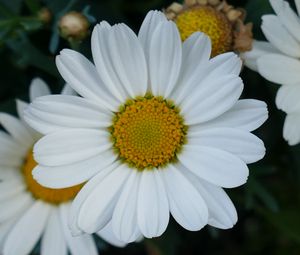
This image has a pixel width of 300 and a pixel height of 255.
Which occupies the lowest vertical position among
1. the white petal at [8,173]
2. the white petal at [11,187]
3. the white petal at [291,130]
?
the white petal at [11,187]

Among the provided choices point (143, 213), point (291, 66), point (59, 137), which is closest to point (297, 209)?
point (291, 66)

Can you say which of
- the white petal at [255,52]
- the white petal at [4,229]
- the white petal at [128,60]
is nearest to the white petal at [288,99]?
the white petal at [255,52]

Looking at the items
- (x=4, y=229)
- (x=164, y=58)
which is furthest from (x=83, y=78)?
(x=4, y=229)

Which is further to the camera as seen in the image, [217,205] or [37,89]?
[37,89]

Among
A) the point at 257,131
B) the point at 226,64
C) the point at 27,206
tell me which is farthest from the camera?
the point at 257,131

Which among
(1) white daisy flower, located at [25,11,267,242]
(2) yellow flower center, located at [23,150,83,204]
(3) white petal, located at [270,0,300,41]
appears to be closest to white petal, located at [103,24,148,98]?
(1) white daisy flower, located at [25,11,267,242]

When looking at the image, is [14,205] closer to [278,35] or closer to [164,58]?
[164,58]

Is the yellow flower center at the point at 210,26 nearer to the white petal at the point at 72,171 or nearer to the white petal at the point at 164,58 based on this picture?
the white petal at the point at 164,58

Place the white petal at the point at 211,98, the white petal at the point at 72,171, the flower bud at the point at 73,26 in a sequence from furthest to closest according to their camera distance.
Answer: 1. the flower bud at the point at 73,26
2. the white petal at the point at 72,171
3. the white petal at the point at 211,98

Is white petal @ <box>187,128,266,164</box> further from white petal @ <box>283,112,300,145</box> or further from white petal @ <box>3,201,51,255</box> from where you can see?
white petal @ <box>3,201,51,255</box>
